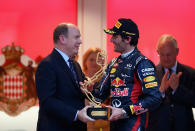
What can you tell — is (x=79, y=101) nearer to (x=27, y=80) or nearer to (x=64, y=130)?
(x=64, y=130)

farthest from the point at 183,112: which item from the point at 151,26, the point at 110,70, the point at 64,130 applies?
the point at 151,26

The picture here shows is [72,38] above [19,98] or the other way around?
above

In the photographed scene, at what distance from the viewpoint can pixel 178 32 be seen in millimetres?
4625

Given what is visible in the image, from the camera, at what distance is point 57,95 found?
2229 mm

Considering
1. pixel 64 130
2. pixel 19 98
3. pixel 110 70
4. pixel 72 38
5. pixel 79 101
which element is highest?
pixel 72 38

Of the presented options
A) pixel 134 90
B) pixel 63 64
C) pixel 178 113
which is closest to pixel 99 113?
pixel 134 90

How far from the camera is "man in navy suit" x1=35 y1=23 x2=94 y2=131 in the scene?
7.06ft

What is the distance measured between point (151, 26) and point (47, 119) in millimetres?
2741

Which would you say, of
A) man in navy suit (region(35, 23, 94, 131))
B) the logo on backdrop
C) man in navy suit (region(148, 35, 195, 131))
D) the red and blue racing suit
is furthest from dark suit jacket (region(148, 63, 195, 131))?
the logo on backdrop

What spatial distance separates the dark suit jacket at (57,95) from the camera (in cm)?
215

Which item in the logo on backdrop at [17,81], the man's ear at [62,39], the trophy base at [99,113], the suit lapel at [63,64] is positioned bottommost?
the logo on backdrop at [17,81]

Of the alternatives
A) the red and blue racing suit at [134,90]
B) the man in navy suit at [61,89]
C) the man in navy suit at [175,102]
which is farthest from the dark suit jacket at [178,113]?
the man in navy suit at [61,89]

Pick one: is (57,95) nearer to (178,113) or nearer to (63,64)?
(63,64)

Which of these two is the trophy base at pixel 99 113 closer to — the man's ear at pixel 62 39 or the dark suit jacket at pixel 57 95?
the dark suit jacket at pixel 57 95
